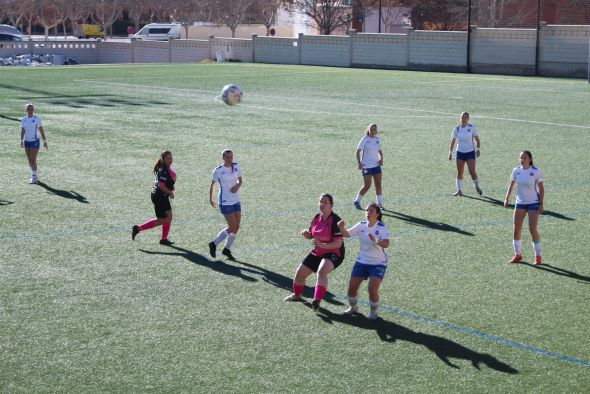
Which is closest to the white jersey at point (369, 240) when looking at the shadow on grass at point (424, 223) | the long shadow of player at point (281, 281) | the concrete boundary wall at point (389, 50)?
the long shadow of player at point (281, 281)

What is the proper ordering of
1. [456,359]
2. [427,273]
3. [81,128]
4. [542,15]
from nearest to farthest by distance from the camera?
1. [456,359]
2. [427,273]
3. [81,128]
4. [542,15]

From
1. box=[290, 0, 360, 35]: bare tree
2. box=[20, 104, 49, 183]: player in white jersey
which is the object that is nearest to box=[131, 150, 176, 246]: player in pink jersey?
box=[20, 104, 49, 183]: player in white jersey

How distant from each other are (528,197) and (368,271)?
4.05m

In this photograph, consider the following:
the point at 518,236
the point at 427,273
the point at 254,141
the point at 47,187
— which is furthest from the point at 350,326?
the point at 254,141

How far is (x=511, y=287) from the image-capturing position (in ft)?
40.4

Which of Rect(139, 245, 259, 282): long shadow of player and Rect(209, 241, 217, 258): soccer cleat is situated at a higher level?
Rect(209, 241, 217, 258): soccer cleat

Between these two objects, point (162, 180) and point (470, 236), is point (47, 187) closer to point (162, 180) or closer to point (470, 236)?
point (162, 180)

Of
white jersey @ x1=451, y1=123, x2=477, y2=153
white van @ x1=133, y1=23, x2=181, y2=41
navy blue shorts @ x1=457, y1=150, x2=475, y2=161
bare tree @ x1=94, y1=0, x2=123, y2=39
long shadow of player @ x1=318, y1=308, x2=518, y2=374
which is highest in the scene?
bare tree @ x1=94, y1=0, x2=123, y2=39

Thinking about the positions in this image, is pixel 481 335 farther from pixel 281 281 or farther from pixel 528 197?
pixel 528 197

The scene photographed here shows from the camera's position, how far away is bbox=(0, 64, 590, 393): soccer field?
30.3 ft

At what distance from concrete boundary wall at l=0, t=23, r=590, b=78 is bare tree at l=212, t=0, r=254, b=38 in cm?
1569

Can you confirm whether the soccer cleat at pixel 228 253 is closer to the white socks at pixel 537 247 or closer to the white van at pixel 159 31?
the white socks at pixel 537 247

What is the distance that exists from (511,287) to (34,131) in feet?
40.9

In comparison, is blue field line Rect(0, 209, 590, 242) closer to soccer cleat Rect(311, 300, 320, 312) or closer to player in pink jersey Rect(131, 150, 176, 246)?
player in pink jersey Rect(131, 150, 176, 246)
